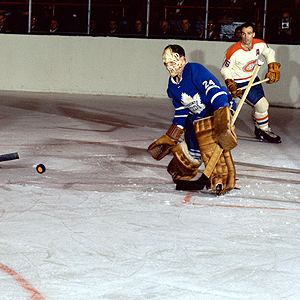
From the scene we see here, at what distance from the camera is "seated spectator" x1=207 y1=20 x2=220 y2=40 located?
14206 millimetres

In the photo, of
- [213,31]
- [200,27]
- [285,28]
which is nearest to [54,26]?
[200,27]

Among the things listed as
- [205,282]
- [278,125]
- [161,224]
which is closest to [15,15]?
[278,125]

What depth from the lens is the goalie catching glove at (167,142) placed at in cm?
682

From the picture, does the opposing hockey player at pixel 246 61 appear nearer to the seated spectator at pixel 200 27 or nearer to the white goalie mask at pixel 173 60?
the white goalie mask at pixel 173 60

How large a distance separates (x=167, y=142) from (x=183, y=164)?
0.20m

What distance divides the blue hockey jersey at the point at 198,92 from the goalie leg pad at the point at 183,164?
274mm

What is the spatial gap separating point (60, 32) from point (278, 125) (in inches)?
180

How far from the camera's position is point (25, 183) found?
6957mm

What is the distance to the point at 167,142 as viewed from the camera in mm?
6836

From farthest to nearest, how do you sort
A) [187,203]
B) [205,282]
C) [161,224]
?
1. [187,203]
2. [161,224]
3. [205,282]

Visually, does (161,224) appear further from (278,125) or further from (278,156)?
(278,125)

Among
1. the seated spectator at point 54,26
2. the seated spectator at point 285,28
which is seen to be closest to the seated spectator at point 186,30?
the seated spectator at point 285,28

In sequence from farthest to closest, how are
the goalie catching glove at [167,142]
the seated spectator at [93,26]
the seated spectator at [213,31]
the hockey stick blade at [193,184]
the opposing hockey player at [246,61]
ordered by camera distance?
the seated spectator at [93,26] → the seated spectator at [213,31] → the opposing hockey player at [246,61] → the goalie catching glove at [167,142] → the hockey stick blade at [193,184]

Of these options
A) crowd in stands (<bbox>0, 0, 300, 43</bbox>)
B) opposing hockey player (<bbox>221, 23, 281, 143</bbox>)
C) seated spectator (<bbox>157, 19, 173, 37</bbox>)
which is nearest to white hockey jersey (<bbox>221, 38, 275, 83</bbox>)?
opposing hockey player (<bbox>221, 23, 281, 143</bbox>)
